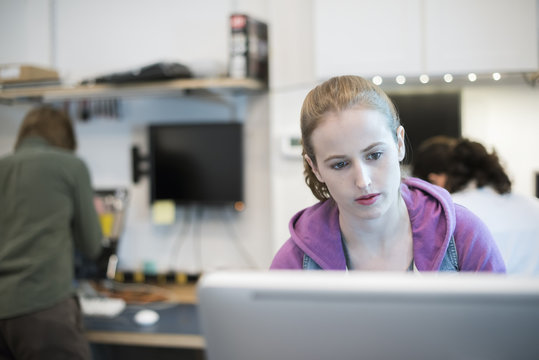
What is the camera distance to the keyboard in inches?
89.9

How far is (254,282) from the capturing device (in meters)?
0.58

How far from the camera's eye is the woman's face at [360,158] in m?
0.88

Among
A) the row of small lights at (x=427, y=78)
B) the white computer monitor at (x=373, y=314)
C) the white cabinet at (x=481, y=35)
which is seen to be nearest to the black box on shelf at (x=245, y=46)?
the row of small lights at (x=427, y=78)

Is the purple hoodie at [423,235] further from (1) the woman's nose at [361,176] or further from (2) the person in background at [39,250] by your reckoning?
(2) the person in background at [39,250]

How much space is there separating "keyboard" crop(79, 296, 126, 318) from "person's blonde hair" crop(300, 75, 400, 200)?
5.48 feet

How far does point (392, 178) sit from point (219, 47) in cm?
198

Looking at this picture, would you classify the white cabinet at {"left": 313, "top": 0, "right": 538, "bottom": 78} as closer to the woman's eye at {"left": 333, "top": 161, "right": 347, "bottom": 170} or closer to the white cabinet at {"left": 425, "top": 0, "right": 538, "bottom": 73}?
the white cabinet at {"left": 425, "top": 0, "right": 538, "bottom": 73}

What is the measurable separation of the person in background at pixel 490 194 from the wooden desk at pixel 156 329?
1102 mm

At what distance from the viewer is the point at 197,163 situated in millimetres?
2652

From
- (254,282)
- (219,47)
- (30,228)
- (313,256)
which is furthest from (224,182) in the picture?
(254,282)

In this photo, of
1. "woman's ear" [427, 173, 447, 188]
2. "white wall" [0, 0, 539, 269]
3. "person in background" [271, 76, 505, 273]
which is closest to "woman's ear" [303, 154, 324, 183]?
"person in background" [271, 76, 505, 273]

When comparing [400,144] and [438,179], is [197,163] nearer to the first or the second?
[438,179]

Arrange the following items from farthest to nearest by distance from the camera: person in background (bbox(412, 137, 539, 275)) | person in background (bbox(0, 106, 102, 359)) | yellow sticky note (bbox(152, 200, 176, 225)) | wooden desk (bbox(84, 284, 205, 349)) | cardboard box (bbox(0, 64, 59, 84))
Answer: yellow sticky note (bbox(152, 200, 176, 225))
cardboard box (bbox(0, 64, 59, 84))
wooden desk (bbox(84, 284, 205, 349))
person in background (bbox(0, 106, 102, 359))
person in background (bbox(412, 137, 539, 275))

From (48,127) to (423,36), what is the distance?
155 centimetres
